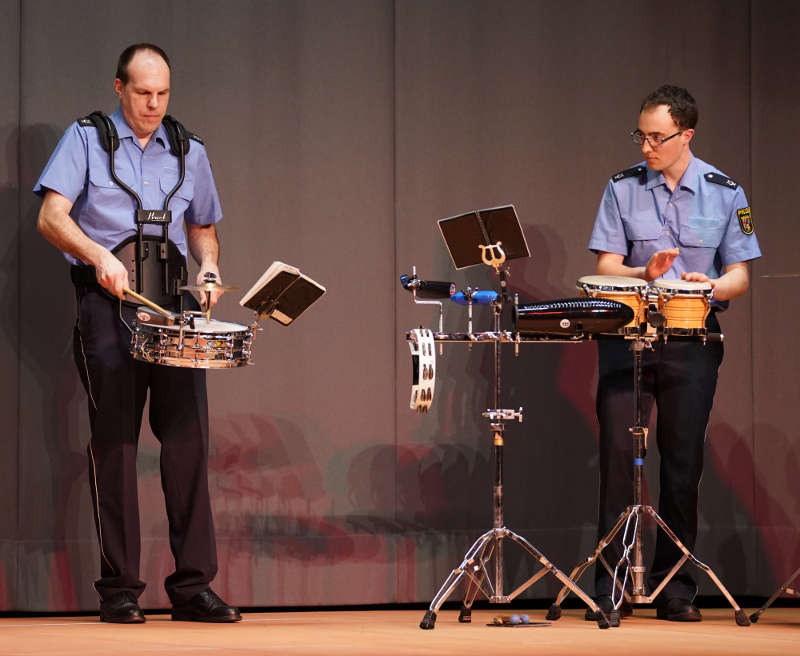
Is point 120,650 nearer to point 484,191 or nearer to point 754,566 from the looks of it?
point 484,191

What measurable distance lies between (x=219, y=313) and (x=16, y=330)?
789mm

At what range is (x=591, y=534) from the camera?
5551 mm

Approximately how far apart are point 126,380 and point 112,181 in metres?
0.68

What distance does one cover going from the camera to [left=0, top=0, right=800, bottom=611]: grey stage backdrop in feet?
16.6

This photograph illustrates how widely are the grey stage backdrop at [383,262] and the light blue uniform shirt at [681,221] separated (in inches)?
29.1

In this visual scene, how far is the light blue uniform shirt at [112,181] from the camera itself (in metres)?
4.40

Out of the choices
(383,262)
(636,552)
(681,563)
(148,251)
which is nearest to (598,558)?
(636,552)

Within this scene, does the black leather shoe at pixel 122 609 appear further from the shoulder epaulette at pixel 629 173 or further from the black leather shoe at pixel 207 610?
the shoulder epaulette at pixel 629 173

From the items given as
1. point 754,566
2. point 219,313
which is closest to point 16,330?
point 219,313

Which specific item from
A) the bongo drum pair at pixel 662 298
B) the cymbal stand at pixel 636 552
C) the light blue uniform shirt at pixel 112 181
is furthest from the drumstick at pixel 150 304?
the cymbal stand at pixel 636 552

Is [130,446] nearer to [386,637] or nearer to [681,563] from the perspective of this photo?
[386,637]

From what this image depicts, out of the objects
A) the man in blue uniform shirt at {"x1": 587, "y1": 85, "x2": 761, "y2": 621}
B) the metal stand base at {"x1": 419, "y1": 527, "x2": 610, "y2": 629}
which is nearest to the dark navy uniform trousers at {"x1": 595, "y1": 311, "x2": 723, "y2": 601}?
the man in blue uniform shirt at {"x1": 587, "y1": 85, "x2": 761, "y2": 621}

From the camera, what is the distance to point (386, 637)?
161 inches

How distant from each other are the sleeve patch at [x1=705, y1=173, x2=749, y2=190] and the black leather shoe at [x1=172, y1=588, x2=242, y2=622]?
2366 mm
